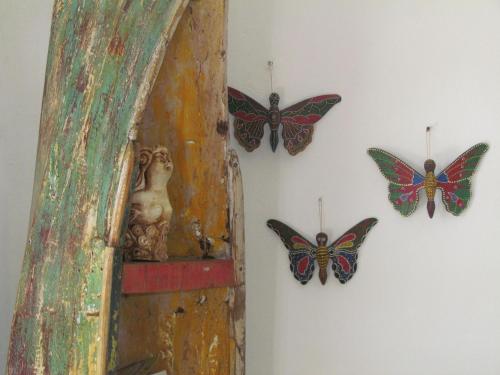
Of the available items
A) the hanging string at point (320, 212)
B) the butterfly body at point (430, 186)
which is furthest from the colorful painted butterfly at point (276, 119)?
the butterfly body at point (430, 186)

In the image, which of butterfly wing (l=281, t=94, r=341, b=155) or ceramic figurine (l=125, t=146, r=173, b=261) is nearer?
ceramic figurine (l=125, t=146, r=173, b=261)

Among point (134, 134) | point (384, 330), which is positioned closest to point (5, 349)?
point (134, 134)

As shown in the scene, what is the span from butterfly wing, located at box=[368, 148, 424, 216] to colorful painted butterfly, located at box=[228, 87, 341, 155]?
0.52 feet

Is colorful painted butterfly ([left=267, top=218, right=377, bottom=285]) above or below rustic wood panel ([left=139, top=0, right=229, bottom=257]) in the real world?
below

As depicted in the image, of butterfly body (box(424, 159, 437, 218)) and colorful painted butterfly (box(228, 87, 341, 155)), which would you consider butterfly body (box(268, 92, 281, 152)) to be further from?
butterfly body (box(424, 159, 437, 218))

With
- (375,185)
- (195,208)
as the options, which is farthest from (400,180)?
(195,208)

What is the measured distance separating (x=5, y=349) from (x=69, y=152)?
0.54 meters

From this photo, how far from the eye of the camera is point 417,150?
4.84ft

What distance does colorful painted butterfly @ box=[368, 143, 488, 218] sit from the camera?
1.42m

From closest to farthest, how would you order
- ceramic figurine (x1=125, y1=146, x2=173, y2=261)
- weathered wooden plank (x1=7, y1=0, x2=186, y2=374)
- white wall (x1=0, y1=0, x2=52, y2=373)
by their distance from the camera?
weathered wooden plank (x1=7, y1=0, x2=186, y2=374) → ceramic figurine (x1=125, y1=146, x2=173, y2=261) → white wall (x1=0, y1=0, x2=52, y2=373)

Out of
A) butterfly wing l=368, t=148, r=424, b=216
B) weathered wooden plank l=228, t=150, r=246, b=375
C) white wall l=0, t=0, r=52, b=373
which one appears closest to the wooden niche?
weathered wooden plank l=228, t=150, r=246, b=375

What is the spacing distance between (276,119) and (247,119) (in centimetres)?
7

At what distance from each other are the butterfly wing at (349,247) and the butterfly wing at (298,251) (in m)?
0.06

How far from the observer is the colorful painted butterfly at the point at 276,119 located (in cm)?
152
